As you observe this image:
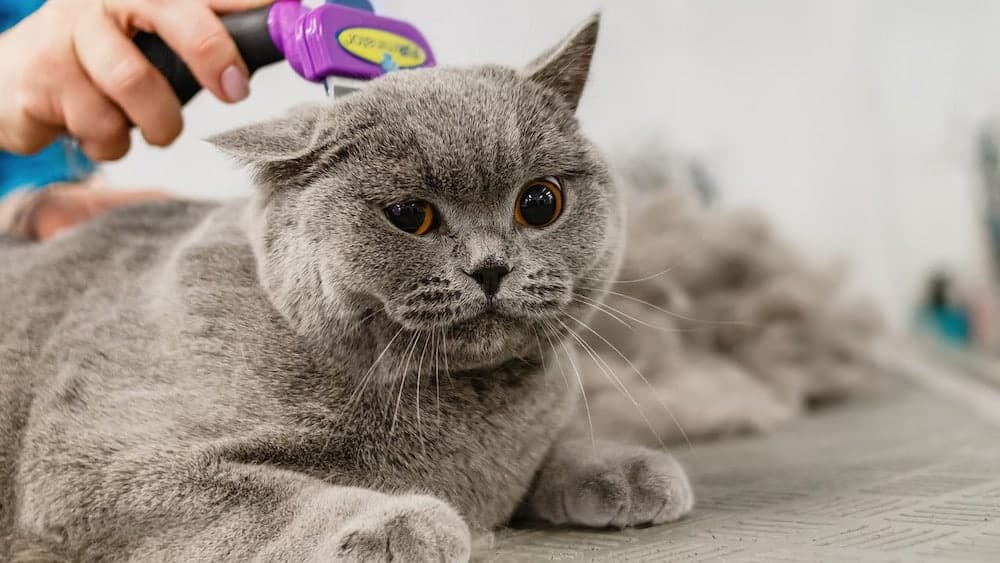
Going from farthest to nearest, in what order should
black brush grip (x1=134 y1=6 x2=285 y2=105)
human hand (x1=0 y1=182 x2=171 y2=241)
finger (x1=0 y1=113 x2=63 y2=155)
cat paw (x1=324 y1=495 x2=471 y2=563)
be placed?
1. human hand (x1=0 y1=182 x2=171 y2=241)
2. finger (x1=0 y1=113 x2=63 y2=155)
3. black brush grip (x1=134 y1=6 x2=285 y2=105)
4. cat paw (x1=324 y1=495 x2=471 y2=563)

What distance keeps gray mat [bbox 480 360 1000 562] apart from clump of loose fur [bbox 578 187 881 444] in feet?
0.32

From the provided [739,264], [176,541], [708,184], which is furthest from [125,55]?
[708,184]

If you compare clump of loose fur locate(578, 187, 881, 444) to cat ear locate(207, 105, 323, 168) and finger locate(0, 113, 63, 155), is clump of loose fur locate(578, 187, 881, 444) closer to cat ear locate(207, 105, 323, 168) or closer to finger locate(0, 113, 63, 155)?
cat ear locate(207, 105, 323, 168)

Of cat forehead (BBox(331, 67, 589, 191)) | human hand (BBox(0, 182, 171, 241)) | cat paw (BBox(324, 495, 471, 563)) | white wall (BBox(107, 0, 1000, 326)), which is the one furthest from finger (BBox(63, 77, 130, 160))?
white wall (BBox(107, 0, 1000, 326))

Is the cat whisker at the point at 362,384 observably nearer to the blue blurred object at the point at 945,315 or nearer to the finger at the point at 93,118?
the finger at the point at 93,118

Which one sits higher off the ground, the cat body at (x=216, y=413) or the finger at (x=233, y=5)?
the finger at (x=233, y=5)

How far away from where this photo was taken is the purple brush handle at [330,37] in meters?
0.86

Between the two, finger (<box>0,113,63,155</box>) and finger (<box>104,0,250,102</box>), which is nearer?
finger (<box>104,0,250,102</box>)

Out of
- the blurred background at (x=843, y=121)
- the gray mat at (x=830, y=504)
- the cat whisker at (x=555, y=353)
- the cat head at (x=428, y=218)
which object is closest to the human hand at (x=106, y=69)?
the cat head at (x=428, y=218)

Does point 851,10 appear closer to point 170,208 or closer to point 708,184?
point 708,184

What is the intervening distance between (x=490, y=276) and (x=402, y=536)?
0.22 metres

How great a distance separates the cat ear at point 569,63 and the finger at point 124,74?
0.45 m

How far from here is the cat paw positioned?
2.12 ft

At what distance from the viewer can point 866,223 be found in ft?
7.59
